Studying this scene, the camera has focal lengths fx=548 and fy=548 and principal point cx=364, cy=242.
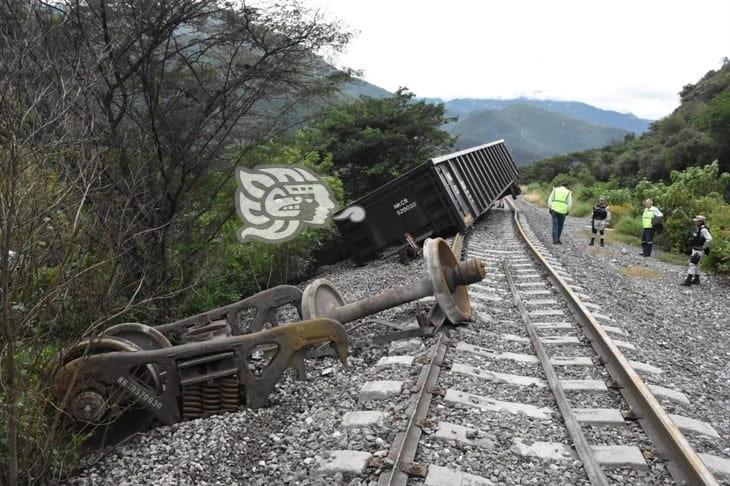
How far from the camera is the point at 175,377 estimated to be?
471cm

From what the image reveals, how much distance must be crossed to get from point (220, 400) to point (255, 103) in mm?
4791

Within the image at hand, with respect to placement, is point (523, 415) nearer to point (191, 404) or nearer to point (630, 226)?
point (191, 404)

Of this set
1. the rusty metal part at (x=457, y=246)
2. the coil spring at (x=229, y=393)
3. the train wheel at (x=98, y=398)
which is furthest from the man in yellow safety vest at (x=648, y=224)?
the train wheel at (x=98, y=398)

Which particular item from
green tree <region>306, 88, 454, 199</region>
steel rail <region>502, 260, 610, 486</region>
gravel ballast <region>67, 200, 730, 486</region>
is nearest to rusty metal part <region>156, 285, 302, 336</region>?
gravel ballast <region>67, 200, 730, 486</region>

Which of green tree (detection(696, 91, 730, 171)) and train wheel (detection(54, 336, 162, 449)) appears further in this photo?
green tree (detection(696, 91, 730, 171))

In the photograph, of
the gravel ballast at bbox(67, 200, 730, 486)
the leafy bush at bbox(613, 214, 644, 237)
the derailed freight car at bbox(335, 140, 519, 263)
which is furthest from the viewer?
the leafy bush at bbox(613, 214, 644, 237)

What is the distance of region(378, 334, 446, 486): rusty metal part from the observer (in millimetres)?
3480

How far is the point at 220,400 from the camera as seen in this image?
15.9ft

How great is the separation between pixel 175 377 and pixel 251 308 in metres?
1.94

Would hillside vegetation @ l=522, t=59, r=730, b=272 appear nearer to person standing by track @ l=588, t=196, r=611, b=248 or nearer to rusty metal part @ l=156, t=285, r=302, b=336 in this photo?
person standing by track @ l=588, t=196, r=611, b=248

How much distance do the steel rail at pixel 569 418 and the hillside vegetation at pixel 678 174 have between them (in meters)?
7.70

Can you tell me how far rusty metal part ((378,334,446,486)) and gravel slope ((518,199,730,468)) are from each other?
6.72ft

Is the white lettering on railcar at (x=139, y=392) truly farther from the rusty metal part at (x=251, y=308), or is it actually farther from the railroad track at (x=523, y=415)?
the railroad track at (x=523, y=415)

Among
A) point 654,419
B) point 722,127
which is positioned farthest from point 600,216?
point 722,127
